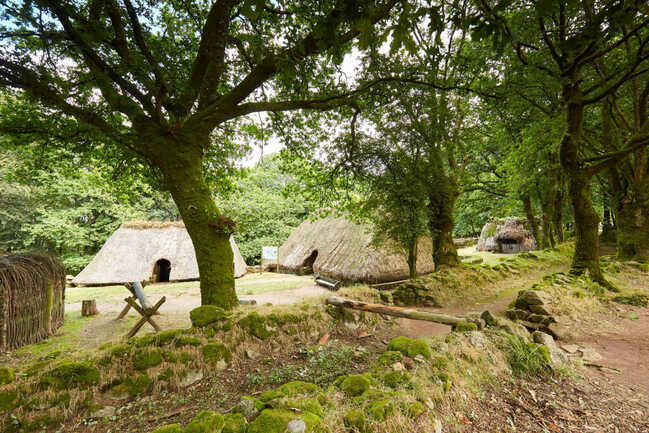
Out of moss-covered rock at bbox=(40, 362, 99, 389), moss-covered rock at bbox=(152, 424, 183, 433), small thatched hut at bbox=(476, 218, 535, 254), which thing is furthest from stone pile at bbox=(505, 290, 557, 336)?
small thatched hut at bbox=(476, 218, 535, 254)

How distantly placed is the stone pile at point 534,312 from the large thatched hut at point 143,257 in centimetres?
1157

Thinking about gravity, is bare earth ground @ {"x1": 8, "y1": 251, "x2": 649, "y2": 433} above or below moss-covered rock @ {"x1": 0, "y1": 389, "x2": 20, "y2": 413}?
below

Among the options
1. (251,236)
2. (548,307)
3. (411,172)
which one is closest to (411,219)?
(411,172)

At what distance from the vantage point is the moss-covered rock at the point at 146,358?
2689mm

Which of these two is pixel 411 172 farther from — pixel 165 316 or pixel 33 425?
pixel 165 316

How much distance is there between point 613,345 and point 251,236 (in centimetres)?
2019

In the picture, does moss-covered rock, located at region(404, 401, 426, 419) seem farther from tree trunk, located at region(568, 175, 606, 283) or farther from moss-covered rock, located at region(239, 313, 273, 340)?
tree trunk, located at region(568, 175, 606, 283)

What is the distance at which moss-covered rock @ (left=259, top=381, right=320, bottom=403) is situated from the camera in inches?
78.9

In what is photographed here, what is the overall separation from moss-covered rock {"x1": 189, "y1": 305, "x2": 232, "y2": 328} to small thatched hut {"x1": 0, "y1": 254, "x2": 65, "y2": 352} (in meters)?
4.24

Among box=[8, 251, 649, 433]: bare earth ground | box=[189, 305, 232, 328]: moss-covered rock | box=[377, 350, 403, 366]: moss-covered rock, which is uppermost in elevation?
box=[189, 305, 232, 328]: moss-covered rock

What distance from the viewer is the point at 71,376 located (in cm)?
236

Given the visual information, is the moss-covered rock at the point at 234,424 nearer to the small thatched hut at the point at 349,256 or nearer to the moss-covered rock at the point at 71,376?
the moss-covered rock at the point at 71,376

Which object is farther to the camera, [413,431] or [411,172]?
[411,172]

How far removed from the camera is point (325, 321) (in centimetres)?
426
